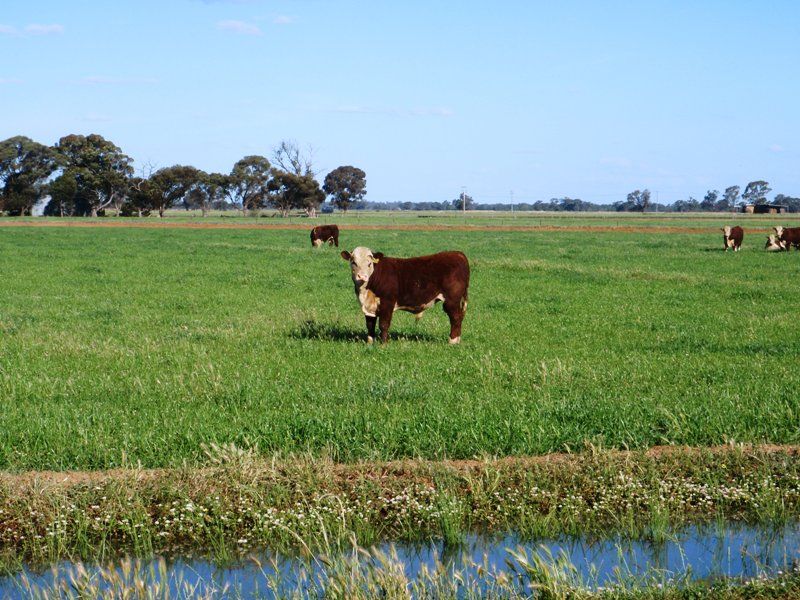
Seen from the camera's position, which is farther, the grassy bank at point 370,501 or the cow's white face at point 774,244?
the cow's white face at point 774,244

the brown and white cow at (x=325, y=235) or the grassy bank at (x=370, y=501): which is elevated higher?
the brown and white cow at (x=325, y=235)

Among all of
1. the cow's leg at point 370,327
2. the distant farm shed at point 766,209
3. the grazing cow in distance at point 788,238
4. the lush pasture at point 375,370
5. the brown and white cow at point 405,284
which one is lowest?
the lush pasture at point 375,370

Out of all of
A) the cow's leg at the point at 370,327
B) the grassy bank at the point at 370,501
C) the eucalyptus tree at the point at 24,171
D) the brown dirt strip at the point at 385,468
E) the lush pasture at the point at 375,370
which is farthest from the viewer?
the eucalyptus tree at the point at 24,171

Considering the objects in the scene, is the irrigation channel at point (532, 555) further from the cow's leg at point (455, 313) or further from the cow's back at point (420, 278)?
the cow's leg at point (455, 313)

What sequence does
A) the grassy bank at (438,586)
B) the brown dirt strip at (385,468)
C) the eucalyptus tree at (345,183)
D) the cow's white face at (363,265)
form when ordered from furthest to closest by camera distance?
the eucalyptus tree at (345,183) → the cow's white face at (363,265) → the brown dirt strip at (385,468) → the grassy bank at (438,586)

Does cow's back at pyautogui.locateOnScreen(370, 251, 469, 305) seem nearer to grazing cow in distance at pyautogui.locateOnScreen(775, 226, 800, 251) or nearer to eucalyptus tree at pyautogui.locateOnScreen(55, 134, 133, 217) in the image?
grazing cow in distance at pyautogui.locateOnScreen(775, 226, 800, 251)

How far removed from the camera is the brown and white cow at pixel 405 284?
14401 millimetres

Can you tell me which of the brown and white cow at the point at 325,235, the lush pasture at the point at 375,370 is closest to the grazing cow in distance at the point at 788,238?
A: the lush pasture at the point at 375,370

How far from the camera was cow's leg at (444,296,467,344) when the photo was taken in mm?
14953

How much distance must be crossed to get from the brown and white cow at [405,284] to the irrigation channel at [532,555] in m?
7.56

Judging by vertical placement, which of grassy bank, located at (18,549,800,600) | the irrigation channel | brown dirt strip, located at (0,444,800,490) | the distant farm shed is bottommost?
the irrigation channel

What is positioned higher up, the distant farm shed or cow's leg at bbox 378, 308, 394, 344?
the distant farm shed

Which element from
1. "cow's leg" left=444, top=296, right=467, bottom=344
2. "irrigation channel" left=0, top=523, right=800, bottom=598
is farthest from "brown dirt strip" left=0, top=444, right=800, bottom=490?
"cow's leg" left=444, top=296, right=467, bottom=344

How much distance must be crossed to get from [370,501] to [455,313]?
766 centimetres
